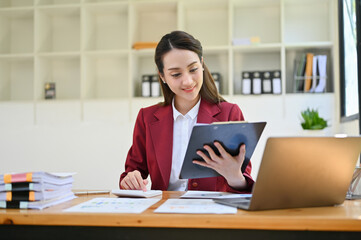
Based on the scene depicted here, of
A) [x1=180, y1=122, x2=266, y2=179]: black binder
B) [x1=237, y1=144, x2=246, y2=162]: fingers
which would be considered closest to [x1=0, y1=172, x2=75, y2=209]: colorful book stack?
[x1=180, y1=122, x2=266, y2=179]: black binder

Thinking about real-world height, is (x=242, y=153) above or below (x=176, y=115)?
below

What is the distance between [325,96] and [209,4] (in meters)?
1.37

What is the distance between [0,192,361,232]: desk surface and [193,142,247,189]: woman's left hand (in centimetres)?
29

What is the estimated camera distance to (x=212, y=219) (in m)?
0.90

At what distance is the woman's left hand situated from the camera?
4.10 ft

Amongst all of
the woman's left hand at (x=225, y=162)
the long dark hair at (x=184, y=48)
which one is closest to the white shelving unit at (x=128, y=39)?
the long dark hair at (x=184, y=48)

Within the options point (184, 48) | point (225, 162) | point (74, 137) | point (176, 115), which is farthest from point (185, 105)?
point (74, 137)

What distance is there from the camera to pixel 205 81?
76.0 inches

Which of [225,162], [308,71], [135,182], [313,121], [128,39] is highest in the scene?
[128,39]

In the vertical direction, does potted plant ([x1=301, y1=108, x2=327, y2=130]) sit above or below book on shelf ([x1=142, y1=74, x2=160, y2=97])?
below

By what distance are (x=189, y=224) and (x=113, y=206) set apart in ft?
0.86

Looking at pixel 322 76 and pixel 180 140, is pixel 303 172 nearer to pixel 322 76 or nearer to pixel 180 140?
Answer: pixel 180 140

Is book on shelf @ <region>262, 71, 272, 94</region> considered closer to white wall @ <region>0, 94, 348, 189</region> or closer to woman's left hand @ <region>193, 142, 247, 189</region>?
white wall @ <region>0, 94, 348, 189</region>

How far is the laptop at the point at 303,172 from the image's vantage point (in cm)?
97
